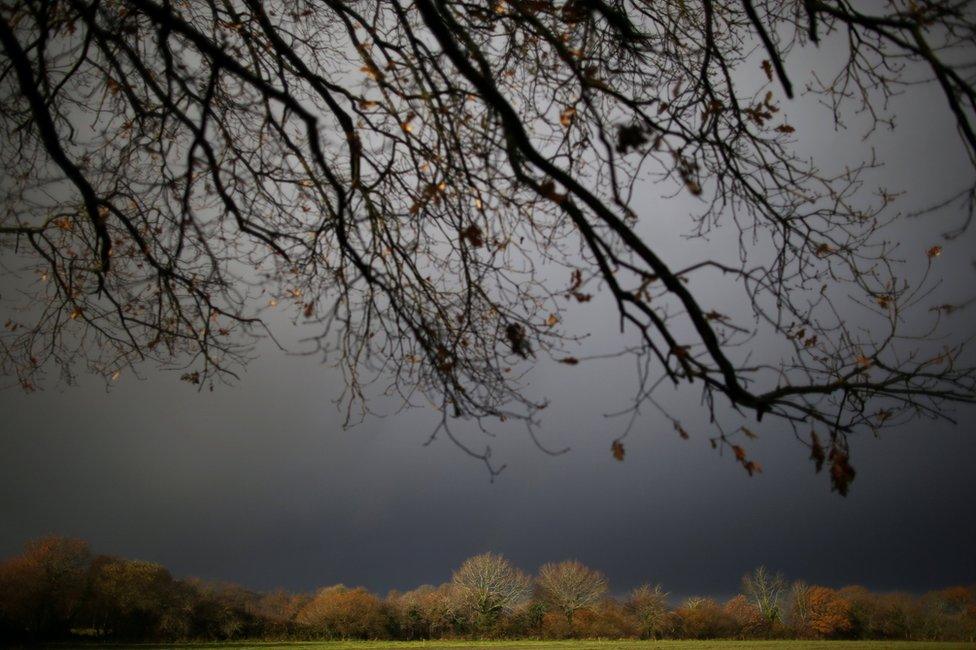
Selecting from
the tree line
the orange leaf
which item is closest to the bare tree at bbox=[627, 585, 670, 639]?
the tree line

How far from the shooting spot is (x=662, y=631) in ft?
179

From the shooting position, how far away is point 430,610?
4947 cm

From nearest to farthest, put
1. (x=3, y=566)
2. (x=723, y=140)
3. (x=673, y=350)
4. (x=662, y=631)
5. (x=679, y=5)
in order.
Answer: (x=673, y=350) → (x=723, y=140) → (x=679, y=5) → (x=3, y=566) → (x=662, y=631)

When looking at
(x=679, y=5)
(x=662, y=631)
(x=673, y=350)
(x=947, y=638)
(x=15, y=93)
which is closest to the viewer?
(x=673, y=350)

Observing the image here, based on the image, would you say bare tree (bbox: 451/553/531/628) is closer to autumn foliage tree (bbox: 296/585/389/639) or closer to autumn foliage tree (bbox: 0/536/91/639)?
autumn foliage tree (bbox: 296/585/389/639)

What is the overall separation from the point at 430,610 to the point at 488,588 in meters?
6.25

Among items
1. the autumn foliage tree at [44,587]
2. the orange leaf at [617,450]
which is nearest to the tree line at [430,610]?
the autumn foliage tree at [44,587]

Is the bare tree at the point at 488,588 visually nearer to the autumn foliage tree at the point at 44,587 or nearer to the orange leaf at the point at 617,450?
the autumn foliage tree at the point at 44,587

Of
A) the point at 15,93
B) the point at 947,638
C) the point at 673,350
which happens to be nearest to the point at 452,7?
the point at 673,350

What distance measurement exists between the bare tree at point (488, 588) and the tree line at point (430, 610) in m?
0.08

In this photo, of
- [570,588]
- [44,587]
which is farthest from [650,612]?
[44,587]

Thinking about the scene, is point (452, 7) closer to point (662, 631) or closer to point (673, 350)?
point (673, 350)

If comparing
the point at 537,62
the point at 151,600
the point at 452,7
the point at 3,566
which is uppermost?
the point at 452,7

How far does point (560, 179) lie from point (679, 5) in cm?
290
